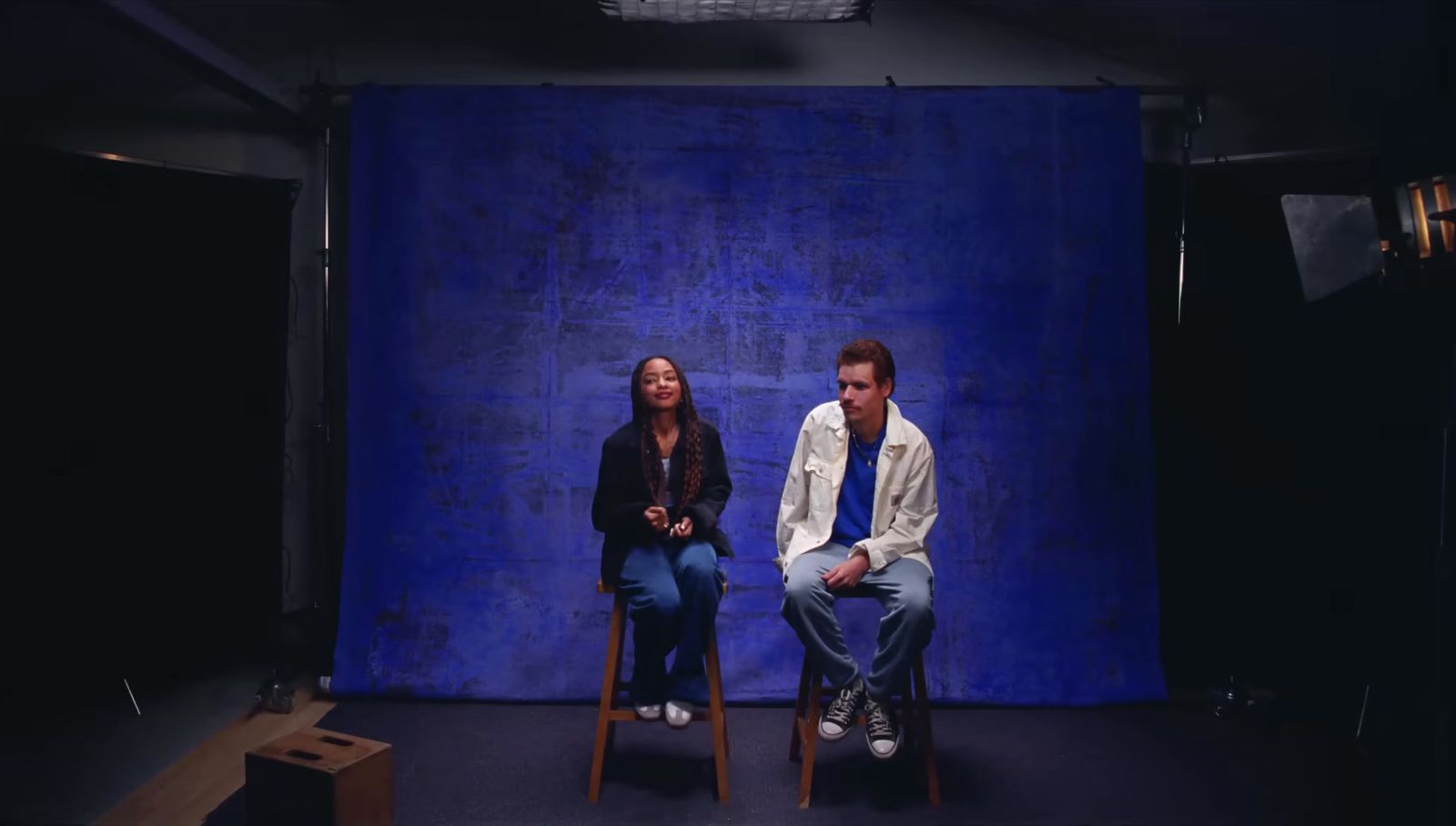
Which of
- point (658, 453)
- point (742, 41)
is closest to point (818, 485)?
point (658, 453)

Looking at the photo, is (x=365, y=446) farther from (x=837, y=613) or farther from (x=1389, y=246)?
(x=1389, y=246)

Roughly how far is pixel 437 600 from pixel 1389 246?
144 inches

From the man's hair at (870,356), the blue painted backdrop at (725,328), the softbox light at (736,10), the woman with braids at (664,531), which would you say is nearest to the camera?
the woman with braids at (664,531)

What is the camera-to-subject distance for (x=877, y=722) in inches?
118

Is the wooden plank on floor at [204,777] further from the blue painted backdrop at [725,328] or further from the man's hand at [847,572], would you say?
Answer: the man's hand at [847,572]

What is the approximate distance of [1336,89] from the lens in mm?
4152

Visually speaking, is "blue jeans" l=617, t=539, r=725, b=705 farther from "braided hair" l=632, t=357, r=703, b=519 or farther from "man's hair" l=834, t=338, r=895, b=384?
"man's hair" l=834, t=338, r=895, b=384

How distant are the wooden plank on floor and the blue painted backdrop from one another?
34 centimetres

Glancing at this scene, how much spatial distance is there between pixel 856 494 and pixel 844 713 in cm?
73

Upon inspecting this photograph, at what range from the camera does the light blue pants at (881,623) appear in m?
2.94

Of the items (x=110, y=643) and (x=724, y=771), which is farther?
(x=110, y=643)

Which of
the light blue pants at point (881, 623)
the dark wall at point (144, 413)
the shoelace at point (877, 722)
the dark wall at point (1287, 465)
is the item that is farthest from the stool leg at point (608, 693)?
the dark wall at point (1287, 465)

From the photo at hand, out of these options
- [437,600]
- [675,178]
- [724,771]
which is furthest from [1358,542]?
[437,600]

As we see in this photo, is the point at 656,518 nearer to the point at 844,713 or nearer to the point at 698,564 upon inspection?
the point at 698,564
